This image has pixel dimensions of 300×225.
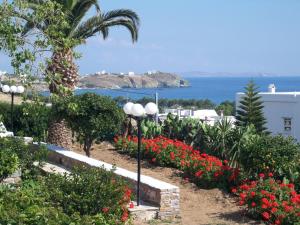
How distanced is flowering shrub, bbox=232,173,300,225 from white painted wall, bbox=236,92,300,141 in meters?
18.1

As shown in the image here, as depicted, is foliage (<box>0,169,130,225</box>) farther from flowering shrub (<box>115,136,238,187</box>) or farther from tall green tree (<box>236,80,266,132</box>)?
tall green tree (<box>236,80,266,132</box>)

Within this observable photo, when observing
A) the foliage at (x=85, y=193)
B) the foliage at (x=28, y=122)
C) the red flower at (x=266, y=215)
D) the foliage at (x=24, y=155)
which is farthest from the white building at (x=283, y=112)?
the foliage at (x=85, y=193)

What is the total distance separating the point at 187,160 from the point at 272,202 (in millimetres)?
4718

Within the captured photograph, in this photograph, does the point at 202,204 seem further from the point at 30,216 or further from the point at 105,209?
the point at 30,216

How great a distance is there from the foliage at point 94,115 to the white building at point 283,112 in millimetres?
14740

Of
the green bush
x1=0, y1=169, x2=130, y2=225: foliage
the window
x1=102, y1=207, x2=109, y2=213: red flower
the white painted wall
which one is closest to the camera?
the green bush

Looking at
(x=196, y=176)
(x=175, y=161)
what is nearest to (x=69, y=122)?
(x=175, y=161)

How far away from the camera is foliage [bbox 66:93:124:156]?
14984 millimetres

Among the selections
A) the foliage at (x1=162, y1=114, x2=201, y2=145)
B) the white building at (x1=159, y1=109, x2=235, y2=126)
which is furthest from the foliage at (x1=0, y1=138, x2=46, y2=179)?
the white building at (x1=159, y1=109, x2=235, y2=126)

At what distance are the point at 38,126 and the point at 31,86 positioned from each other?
10.9 m

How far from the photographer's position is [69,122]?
51.0 ft

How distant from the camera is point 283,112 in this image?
28.8 meters

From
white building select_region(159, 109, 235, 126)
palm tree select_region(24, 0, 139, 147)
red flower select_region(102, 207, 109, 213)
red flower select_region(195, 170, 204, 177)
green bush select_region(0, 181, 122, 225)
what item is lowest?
red flower select_region(102, 207, 109, 213)

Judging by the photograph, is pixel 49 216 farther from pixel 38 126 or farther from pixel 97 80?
pixel 97 80
